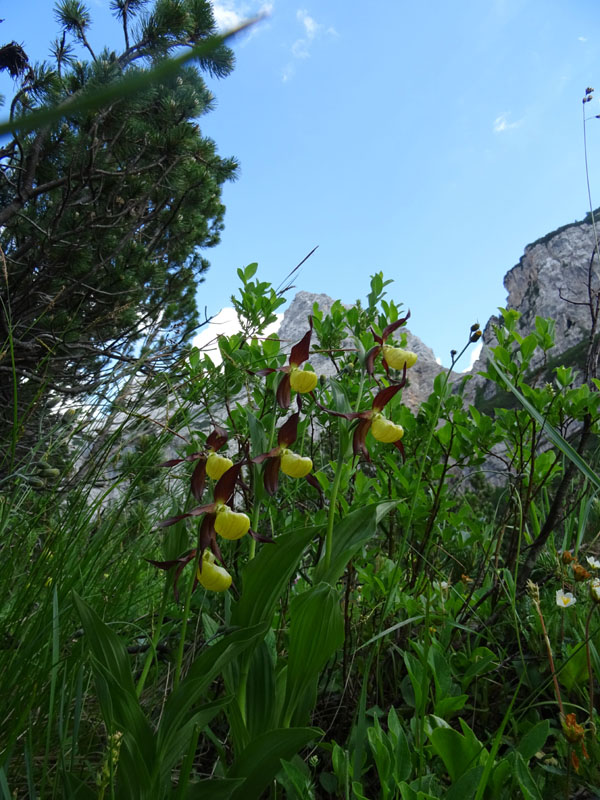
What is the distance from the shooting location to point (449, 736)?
2.68 feet

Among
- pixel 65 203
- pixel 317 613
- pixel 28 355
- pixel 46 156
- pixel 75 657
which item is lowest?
pixel 75 657

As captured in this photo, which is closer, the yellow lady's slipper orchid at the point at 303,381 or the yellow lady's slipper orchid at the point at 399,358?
the yellow lady's slipper orchid at the point at 303,381

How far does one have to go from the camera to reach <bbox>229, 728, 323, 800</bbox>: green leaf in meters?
0.78

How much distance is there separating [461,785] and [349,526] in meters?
0.42

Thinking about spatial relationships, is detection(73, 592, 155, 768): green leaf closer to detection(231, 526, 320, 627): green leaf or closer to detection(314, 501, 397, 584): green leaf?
detection(231, 526, 320, 627): green leaf

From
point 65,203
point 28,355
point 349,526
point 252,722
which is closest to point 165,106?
point 65,203

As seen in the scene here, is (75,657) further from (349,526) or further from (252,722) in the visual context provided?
(349,526)

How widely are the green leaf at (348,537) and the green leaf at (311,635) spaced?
0.30 ft

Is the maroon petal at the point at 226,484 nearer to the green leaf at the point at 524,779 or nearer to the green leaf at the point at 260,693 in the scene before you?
the green leaf at the point at 260,693

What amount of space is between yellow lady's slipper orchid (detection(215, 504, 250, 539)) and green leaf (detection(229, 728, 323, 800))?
301mm

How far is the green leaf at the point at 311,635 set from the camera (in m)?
0.83

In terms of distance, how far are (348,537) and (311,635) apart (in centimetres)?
20

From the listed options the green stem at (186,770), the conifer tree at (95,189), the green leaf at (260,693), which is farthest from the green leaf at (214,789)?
the conifer tree at (95,189)

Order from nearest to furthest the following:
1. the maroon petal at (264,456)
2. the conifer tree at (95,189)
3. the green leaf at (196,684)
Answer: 1. the green leaf at (196,684)
2. the maroon petal at (264,456)
3. the conifer tree at (95,189)
